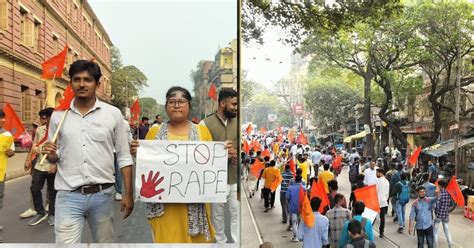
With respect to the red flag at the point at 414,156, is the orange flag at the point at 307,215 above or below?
below

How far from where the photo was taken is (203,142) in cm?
372

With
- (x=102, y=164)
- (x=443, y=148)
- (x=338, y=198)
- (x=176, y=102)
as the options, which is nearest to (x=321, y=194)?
(x=338, y=198)

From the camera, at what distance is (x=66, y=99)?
352 cm

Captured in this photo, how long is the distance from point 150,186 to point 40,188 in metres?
0.94

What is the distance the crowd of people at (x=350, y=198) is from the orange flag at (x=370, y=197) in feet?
0.38

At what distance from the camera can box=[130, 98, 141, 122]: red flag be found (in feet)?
12.2

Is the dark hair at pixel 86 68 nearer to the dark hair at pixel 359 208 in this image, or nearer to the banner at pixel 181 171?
the banner at pixel 181 171

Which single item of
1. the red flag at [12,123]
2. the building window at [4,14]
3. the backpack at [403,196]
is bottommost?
the backpack at [403,196]

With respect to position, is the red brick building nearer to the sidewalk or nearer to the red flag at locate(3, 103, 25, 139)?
the red flag at locate(3, 103, 25, 139)

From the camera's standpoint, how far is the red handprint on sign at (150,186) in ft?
12.0

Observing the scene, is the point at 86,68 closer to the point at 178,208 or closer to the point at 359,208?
the point at 178,208

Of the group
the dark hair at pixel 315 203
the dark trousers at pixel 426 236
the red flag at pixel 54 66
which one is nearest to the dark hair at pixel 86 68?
the red flag at pixel 54 66

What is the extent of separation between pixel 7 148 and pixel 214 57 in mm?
1815

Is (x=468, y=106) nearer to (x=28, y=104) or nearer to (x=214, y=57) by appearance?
(x=214, y=57)
